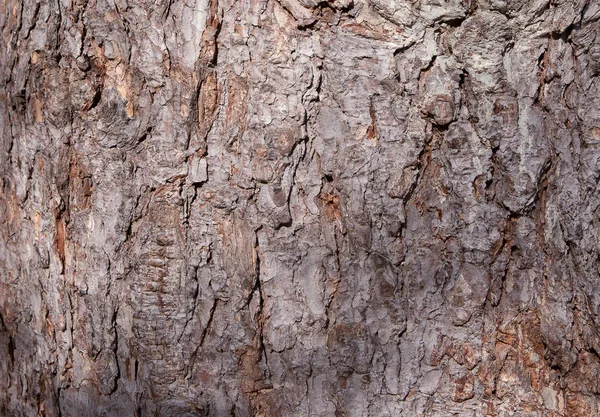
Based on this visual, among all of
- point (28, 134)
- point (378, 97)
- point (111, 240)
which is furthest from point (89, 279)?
point (378, 97)

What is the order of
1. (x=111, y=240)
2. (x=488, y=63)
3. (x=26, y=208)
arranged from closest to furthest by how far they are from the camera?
(x=488, y=63), (x=111, y=240), (x=26, y=208)

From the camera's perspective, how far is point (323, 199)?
48.9 inches

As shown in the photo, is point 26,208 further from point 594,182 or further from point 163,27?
point 594,182

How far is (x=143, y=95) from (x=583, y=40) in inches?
34.1

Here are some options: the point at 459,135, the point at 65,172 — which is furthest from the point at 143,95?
the point at 459,135

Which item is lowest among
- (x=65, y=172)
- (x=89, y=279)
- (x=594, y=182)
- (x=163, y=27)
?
(x=89, y=279)

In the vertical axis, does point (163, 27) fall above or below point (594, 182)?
above

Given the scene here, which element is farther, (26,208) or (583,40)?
→ (26,208)

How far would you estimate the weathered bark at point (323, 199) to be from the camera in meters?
1.20

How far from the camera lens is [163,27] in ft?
3.98

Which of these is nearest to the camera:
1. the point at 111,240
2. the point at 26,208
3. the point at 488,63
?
the point at 488,63

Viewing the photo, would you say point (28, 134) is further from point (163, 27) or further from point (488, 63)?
point (488, 63)

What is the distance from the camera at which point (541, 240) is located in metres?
1.25

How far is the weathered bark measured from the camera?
1.20m
